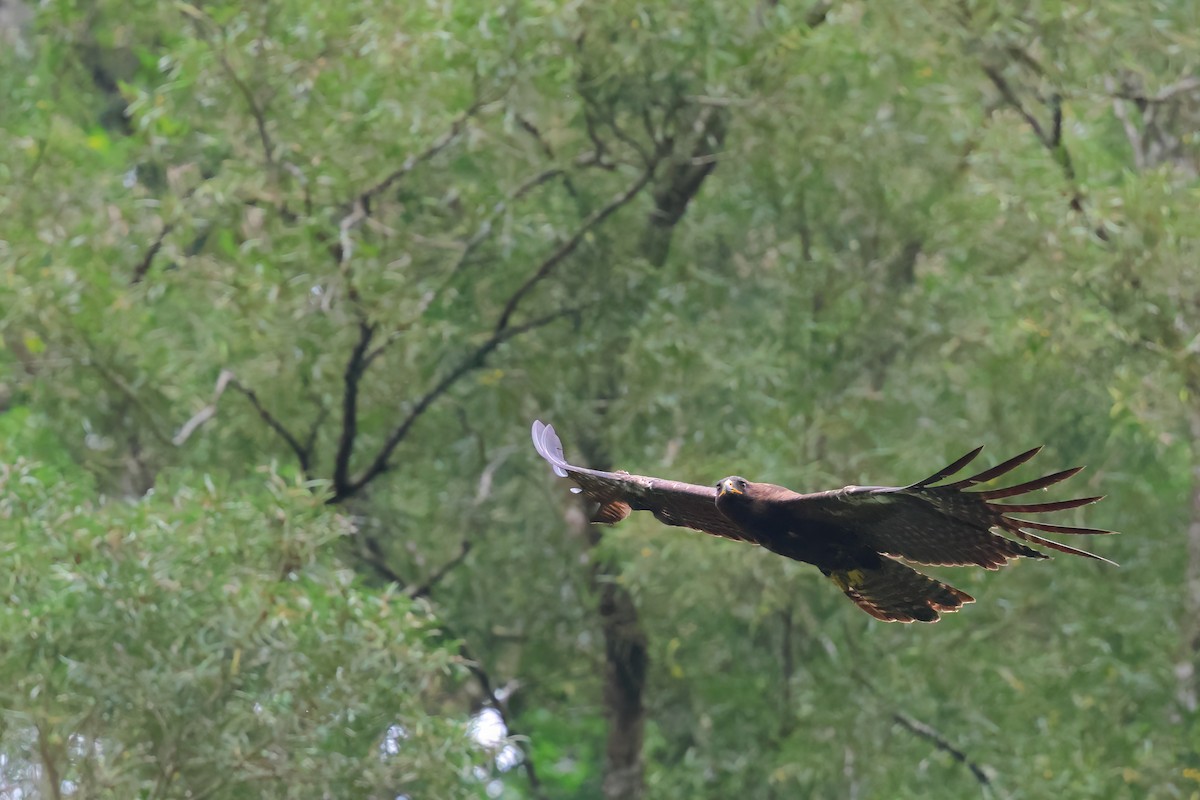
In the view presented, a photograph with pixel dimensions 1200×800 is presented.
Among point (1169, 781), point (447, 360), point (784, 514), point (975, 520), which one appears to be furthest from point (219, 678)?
point (1169, 781)

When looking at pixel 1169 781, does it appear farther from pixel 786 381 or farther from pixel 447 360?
pixel 447 360

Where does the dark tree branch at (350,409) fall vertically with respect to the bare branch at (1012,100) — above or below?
below

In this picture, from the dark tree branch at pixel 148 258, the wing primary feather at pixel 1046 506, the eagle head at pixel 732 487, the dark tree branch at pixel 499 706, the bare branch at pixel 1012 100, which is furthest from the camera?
the dark tree branch at pixel 499 706

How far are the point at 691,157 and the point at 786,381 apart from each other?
2.01m

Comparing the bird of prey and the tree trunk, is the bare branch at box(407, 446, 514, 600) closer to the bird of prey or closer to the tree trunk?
the tree trunk

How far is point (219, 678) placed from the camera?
10547 millimetres

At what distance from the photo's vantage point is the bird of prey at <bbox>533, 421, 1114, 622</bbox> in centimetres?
539

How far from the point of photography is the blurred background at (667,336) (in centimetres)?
1305

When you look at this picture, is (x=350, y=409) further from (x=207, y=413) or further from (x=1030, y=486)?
(x=1030, y=486)

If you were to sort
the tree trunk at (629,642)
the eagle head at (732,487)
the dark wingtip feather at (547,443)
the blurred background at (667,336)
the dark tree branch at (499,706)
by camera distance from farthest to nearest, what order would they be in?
the dark tree branch at (499,706) < the tree trunk at (629,642) < the blurred background at (667,336) < the dark wingtip feather at (547,443) < the eagle head at (732,487)

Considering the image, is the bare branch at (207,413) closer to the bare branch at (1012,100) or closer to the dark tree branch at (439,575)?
→ the dark tree branch at (439,575)

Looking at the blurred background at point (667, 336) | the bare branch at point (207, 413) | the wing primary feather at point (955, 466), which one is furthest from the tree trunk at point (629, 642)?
the wing primary feather at point (955, 466)

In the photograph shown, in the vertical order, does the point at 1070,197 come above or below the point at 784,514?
below

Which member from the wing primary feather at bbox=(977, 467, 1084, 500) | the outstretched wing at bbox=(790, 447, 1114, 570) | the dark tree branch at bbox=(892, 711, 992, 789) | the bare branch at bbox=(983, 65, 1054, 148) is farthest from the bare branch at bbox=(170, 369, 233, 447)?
the wing primary feather at bbox=(977, 467, 1084, 500)
